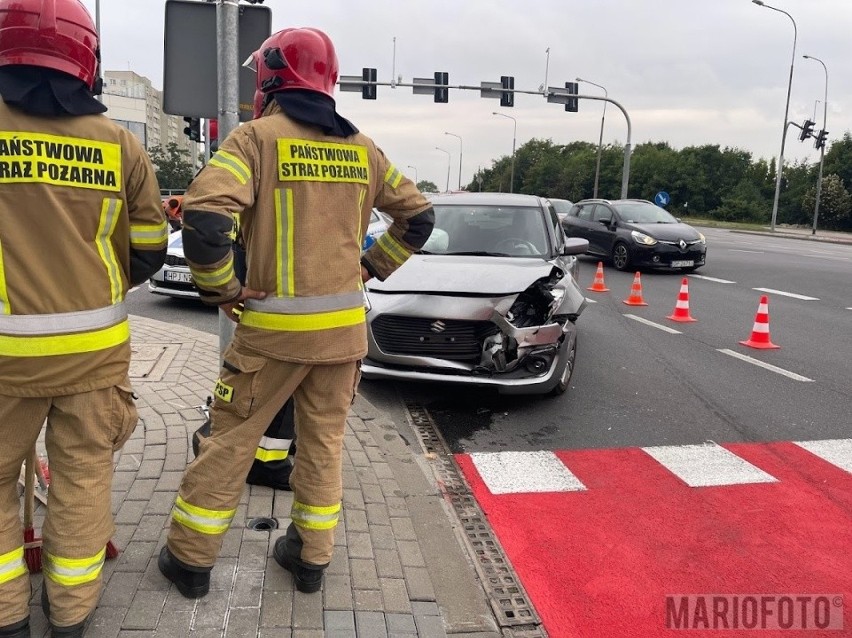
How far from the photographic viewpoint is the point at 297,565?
115 inches

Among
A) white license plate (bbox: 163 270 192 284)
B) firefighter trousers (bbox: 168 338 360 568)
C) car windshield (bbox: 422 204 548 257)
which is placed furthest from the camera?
white license plate (bbox: 163 270 192 284)

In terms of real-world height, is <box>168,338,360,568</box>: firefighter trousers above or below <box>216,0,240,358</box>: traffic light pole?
below

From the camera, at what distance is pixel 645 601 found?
3195 mm

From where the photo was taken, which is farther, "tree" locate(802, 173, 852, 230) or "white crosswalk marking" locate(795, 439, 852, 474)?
"tree" locate(802, 173, 852, 230)

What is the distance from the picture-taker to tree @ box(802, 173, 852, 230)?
1983 inches

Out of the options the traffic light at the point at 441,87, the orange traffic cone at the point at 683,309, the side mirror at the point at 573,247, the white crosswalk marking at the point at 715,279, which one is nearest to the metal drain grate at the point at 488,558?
the side mirror at the point at 573,247

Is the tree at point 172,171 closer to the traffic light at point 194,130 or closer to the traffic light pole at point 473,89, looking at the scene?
the traffic light pole at point 473,89

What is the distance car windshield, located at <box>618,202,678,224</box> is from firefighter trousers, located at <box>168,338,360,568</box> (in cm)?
1475

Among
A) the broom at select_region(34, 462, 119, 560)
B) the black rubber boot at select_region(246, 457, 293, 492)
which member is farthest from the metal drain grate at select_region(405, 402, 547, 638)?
the broom at select_region(34, 462, 119, 560)

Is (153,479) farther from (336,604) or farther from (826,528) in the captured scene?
(826,528)

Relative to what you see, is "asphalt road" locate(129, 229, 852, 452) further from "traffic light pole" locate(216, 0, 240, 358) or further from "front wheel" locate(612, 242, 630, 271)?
"front wheel" locate(612, 242, 630, 271)

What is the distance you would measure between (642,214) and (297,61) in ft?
50.4

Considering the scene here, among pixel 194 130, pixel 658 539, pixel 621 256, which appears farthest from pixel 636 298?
Answer: pixel 194 130

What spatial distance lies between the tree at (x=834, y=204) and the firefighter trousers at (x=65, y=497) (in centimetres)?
5583
